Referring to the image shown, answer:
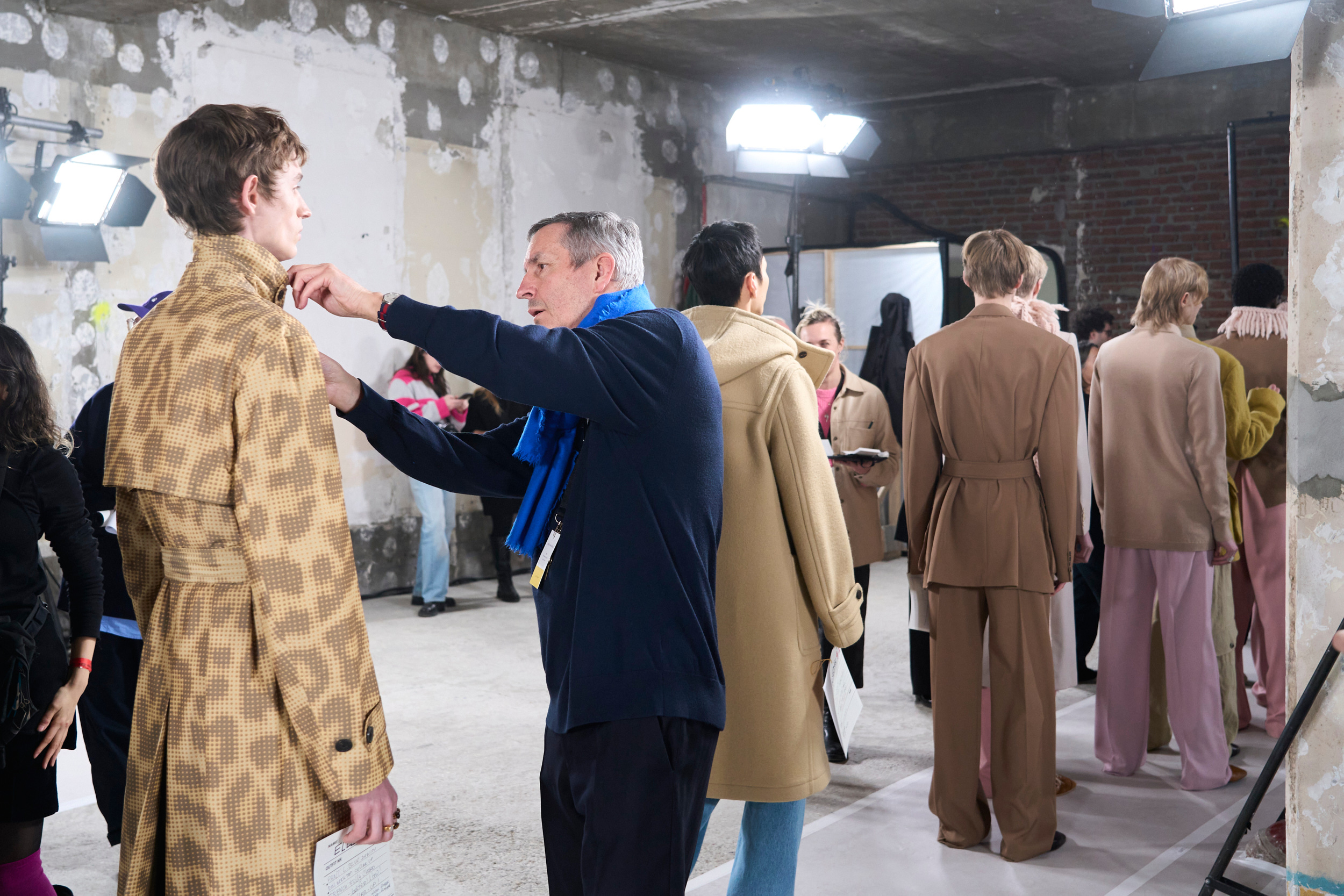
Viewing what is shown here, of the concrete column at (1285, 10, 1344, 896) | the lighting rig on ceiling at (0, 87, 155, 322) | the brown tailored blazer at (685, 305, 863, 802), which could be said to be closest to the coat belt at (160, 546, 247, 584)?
the brown tailored blazer at (685, 305, 863, 802)

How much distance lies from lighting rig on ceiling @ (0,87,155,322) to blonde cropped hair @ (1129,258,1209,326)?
425 centimetres

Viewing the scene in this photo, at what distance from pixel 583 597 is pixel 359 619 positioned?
34 cm

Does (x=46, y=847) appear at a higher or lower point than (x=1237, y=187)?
lower

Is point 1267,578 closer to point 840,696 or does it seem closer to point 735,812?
point 735,812

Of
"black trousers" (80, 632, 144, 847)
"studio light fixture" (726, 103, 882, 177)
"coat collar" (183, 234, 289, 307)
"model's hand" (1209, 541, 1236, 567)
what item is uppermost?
"studio light fixture" (726, 103, 882, 177)

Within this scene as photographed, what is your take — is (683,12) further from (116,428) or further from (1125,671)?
(116,428)

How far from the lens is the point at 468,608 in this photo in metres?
6.38

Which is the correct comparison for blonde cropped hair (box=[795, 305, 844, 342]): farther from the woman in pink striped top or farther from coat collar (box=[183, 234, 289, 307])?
coat collar (box=[183, 234, 289, 307])

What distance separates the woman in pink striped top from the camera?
247 inches

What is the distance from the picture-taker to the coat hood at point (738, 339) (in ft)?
7.06

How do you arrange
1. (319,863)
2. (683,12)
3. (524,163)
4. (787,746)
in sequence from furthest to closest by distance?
(524,163) → (683,12) → (787,746) → (319,863)

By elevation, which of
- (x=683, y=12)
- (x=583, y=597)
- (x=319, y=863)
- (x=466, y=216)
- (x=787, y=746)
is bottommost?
(x=787, y=746)

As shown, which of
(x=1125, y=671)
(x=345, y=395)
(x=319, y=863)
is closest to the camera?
(x=319, y=863)

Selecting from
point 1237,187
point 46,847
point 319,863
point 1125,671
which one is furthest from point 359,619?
point 1237,187
